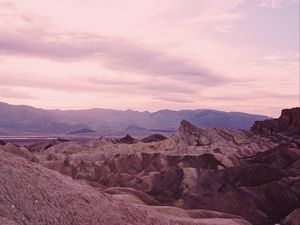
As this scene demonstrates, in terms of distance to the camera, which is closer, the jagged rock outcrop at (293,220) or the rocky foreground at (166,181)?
the rocky foreground at (166,181)

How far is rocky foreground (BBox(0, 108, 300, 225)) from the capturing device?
591 inches

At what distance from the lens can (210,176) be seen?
4869 centimetres

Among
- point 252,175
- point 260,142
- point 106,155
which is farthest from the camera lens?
point 260,142

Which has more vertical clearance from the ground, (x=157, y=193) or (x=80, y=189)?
(x=80, y=189)

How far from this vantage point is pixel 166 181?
4912 centimetres

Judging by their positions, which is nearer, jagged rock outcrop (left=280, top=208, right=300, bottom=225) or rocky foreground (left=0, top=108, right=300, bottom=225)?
rocky foreground (left=0, top=108, right=300, bottom=225)

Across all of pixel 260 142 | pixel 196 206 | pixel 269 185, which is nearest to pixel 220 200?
pixel 196 206

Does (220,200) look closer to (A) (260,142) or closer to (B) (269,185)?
(B) (269,185)

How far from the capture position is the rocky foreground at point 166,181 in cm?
1502

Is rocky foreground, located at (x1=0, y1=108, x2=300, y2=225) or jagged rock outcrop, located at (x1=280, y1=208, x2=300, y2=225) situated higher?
rocky foreground, located at (x1=0, y1=108, x2=300, y2=225)

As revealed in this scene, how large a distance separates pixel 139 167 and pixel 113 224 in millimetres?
41538

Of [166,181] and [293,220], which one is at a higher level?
[166,181]

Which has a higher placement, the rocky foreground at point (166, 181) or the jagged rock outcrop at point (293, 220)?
the rocky foreground at point (166, 181)

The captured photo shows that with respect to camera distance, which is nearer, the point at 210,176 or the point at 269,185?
the point at 269,185
